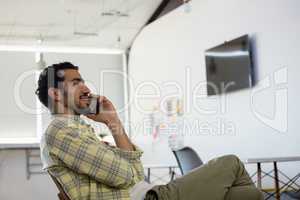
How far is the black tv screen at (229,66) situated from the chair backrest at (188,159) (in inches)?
48.2

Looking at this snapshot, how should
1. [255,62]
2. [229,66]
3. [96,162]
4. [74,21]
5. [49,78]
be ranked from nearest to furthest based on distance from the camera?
[96,162] → [49,78] → [255,62] → [229,66] → [74,21]

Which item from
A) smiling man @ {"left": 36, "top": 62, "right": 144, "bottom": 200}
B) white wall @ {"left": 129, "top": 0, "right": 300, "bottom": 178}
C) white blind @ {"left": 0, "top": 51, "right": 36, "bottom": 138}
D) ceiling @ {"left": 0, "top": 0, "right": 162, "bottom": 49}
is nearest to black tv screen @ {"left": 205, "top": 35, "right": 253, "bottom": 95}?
white wall @ {"left": 129, "top": 0, "right": 300, "bottom": 178}

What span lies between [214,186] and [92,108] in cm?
63

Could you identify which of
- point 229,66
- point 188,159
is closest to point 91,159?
point 188,159

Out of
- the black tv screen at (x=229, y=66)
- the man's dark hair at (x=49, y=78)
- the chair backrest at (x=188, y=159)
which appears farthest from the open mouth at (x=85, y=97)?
the black tv screen at (x=229, y=66)

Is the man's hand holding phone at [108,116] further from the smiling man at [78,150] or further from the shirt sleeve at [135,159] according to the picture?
the shirt sleeve at [135,159]

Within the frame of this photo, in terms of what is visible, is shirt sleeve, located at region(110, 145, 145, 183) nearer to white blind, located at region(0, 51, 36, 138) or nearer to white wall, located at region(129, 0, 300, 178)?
white wall, located at region(129, 0, 300, 178)

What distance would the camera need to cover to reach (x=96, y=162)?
1579 mm

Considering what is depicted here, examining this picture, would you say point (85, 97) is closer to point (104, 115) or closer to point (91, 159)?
point (104, 115)

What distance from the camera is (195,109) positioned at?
602 cm

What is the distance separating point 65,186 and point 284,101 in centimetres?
301

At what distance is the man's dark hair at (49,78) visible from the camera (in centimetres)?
178

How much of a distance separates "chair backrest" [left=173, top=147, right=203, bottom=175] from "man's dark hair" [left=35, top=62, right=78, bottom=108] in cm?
228

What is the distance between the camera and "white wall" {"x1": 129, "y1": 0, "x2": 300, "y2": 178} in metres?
4.06
